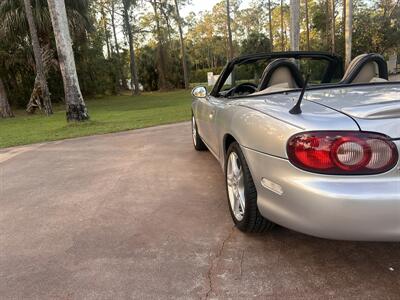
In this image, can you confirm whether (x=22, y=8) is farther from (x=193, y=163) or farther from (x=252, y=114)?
(x=252, y=114)

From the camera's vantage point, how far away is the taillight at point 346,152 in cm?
192

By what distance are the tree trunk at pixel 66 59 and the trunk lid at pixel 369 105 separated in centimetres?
930

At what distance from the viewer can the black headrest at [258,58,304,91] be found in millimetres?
3568

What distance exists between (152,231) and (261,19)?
57.6 m

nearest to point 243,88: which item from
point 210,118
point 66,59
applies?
point 210,118

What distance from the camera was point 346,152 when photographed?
195cm

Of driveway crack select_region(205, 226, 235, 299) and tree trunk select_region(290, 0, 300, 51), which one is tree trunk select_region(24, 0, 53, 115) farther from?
driveway crack select_region(205, 226, 235, 299)

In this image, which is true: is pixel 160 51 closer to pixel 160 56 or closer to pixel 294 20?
pixel 160 56

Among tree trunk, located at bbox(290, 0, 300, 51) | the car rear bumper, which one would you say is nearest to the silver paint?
the car rear bumper

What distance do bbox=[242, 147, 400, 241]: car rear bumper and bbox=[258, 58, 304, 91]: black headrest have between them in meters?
1.61

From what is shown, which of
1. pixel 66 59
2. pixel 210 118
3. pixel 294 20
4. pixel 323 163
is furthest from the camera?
pixel 294 20

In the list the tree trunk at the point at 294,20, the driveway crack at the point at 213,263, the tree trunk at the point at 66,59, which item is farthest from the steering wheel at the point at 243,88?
the tree trunk at the point at 294,20

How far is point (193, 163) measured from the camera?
529 centimetres

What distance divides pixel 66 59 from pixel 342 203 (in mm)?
10324
